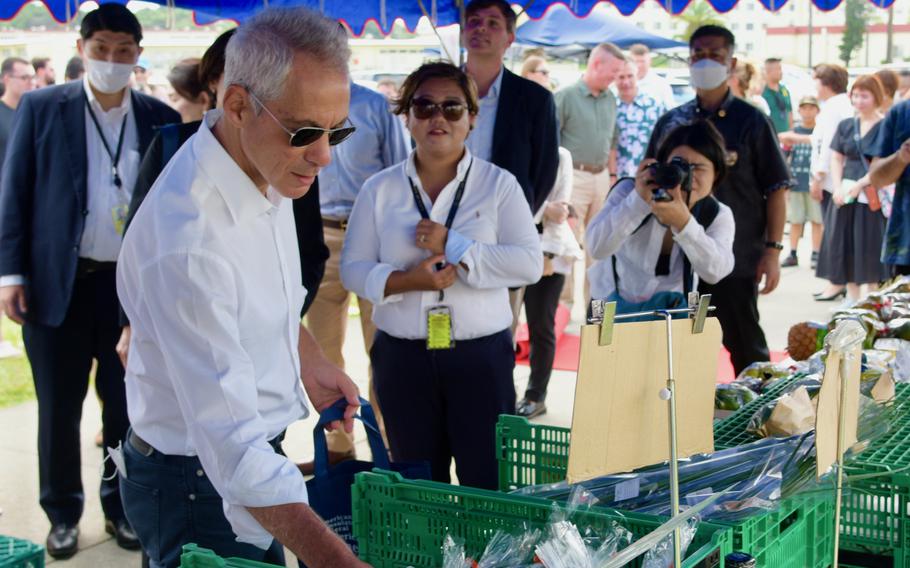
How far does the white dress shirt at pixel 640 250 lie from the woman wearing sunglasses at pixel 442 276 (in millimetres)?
261

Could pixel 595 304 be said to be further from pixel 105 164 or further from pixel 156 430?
pixel 105 164

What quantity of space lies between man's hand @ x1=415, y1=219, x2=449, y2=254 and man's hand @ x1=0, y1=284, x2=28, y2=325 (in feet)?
4.91

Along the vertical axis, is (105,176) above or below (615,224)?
above

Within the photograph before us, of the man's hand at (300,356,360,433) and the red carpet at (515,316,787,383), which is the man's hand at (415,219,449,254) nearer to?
the man's hand at (300,356,360,433)

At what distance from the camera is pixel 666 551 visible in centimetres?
154

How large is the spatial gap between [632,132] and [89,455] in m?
5.71

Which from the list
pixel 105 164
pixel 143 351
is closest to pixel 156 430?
pixel 143 351

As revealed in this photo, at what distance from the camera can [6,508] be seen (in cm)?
433

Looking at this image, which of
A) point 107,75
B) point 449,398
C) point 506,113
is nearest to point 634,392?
point 449,398

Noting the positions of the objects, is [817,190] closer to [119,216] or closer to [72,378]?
[119,216]

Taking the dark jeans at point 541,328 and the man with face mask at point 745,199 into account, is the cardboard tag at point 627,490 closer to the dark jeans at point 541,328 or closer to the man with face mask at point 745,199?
the man with face mask at point 745,199

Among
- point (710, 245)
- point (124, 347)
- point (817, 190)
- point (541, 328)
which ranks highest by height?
point (710, 245)

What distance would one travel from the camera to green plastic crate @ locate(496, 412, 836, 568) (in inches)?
66.8

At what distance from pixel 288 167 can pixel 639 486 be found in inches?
33.9
